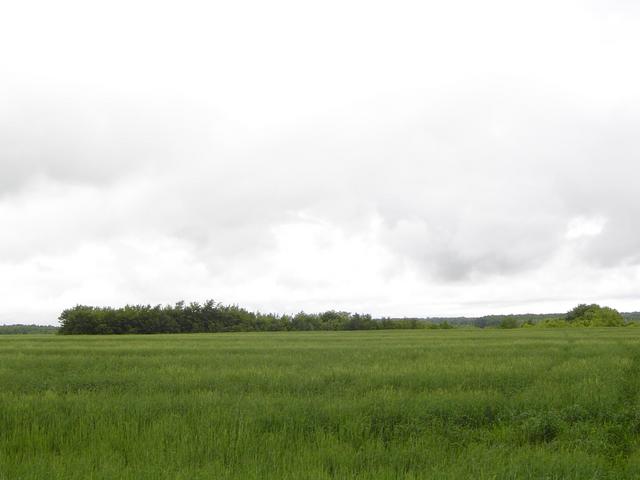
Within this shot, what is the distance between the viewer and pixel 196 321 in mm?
95500

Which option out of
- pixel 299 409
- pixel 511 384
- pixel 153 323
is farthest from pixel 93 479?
pixel 153 323

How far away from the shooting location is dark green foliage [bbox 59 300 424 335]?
81.3 m

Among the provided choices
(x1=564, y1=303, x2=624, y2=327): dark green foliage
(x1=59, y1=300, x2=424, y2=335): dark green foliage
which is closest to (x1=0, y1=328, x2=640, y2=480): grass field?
(x1=59, y1=300, x2=424, y2=335): dark green foliage

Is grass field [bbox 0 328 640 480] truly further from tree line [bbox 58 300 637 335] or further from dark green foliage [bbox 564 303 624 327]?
dark green foliage [bbox 564 303 624 327]

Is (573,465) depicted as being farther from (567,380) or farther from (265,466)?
(567,380)

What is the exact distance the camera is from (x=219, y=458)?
7734mm

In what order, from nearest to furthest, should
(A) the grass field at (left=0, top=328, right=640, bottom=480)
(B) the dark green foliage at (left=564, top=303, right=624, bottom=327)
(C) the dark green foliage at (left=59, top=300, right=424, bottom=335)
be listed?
(A) the grass field at (left=0, top=328, right=640, bottom=480)
(C) the dark green foliage at (left=59, top=300, right=424, bottom=335)
(B) the dark green foliage at (left=564, top=303, right=624, bottom=327)

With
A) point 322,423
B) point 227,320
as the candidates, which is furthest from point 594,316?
point 322,423

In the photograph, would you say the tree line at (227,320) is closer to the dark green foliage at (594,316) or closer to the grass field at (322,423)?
the dark green foliage at (594,316)

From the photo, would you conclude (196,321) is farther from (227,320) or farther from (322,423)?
(322,423)

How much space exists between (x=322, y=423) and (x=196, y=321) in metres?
89.0

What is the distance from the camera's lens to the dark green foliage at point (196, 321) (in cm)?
8131

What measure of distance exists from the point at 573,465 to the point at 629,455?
1426 millimetres

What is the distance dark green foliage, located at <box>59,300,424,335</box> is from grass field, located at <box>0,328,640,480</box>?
69.9 metres
